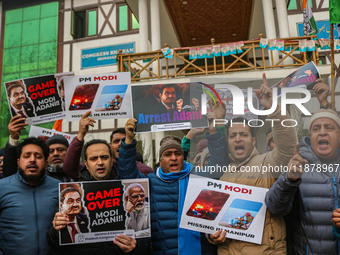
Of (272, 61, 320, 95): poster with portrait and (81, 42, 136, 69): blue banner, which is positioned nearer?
(272, 61, 320, 95): poster with portrait

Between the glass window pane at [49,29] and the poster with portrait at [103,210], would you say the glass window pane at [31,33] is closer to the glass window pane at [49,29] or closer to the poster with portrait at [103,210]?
the glass window pane at [49,29]

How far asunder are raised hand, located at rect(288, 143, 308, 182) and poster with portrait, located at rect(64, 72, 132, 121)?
1.69 m

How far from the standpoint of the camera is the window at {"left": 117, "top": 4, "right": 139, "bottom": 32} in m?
14.5

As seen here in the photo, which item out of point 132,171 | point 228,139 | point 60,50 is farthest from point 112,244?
point 60,50

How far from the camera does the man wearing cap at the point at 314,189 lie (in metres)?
2.19

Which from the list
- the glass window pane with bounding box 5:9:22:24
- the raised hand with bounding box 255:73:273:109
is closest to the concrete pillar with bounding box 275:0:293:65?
the raised hand with bounding box 255:73:273:109

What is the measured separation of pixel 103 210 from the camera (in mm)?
2475

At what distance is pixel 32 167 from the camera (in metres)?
2.61

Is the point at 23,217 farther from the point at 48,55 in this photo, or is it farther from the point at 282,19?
the point at 48,55

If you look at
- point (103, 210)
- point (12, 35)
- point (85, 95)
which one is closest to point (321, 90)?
point (103, 210)

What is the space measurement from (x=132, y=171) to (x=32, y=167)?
0.85 metres

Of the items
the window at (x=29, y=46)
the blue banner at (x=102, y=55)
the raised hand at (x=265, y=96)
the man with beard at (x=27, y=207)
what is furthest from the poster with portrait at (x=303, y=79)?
the window at (x=29, y=46)

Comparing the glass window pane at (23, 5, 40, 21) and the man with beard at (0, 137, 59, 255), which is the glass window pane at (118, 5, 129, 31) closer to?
the glass window pane at (23, 5, 40, 21)

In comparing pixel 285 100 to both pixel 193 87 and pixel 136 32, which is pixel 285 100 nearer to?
pixel 193 87
